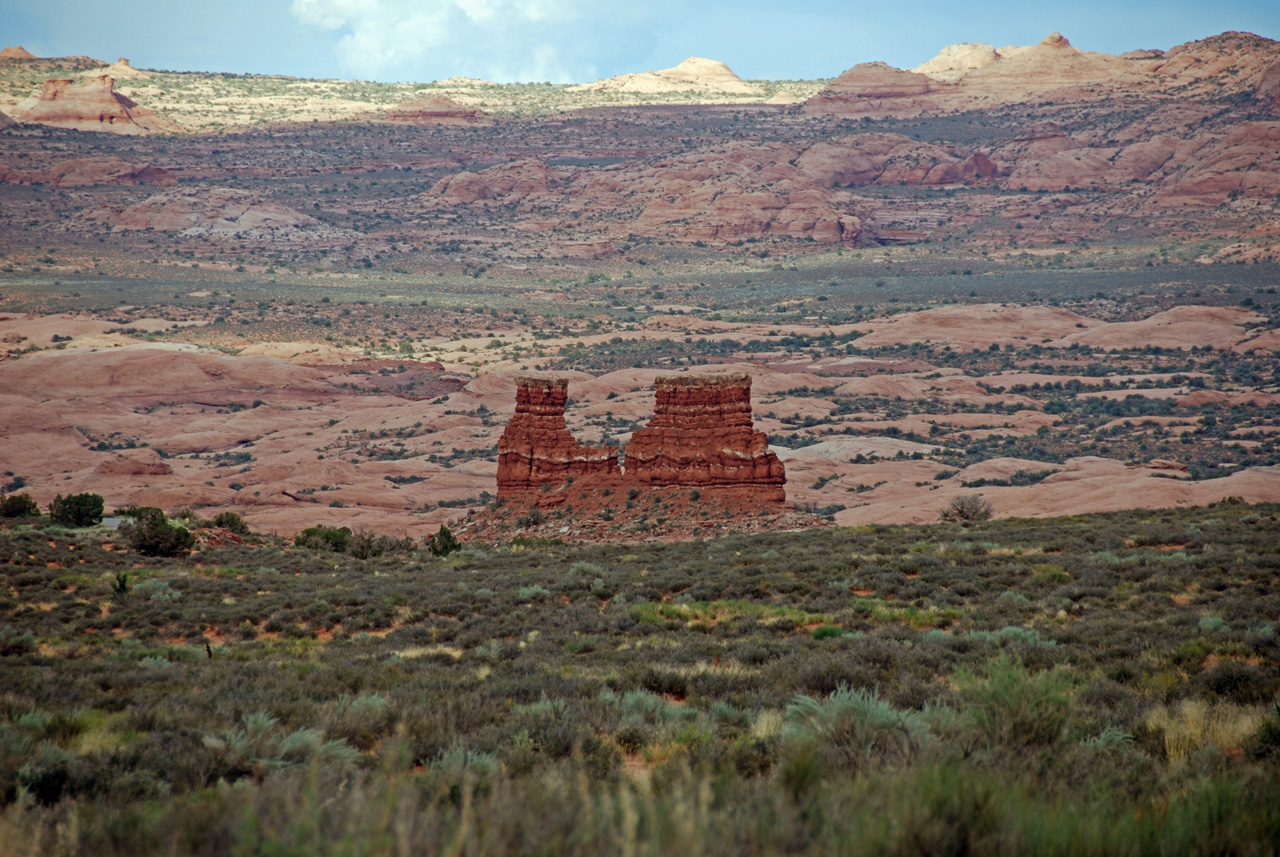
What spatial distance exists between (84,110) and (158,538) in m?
162

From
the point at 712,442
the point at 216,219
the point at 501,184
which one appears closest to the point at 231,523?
the point at 712,442

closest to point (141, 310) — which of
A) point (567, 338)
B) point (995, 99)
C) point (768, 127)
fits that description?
point (567, 338)

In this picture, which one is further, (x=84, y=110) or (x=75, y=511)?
(x=84, y=110)

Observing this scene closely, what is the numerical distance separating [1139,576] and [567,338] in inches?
3097

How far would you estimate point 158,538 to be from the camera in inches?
942

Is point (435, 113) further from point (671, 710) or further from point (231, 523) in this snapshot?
point (671, 710)

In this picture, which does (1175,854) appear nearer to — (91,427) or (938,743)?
(938,743)

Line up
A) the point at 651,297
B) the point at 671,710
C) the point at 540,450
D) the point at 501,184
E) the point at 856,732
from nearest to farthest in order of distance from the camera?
the point at 856,732
the point at 671,710
the point at 540,450
the point at 651,297
the point at 501,184

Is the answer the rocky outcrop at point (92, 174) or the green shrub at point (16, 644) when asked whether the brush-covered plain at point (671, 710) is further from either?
the rocky outcrop at point (92, 174)

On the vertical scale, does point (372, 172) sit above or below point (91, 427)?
above

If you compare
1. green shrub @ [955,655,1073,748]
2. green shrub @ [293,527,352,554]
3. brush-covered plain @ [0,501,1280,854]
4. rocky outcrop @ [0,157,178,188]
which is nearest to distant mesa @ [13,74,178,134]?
rocky outcrop @ [0,157,178,188]

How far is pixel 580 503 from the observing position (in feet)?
98.6

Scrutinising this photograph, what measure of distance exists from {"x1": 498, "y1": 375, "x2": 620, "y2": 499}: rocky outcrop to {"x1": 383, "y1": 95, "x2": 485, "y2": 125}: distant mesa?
161982mm

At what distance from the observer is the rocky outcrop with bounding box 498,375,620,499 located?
1203 inches
